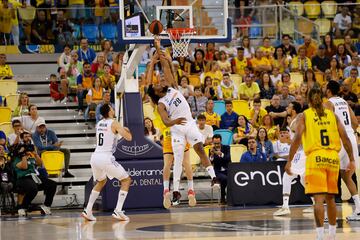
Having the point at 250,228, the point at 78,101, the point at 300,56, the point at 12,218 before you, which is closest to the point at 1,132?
the point at 12,218

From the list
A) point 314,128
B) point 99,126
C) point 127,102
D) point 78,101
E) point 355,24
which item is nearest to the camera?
point 314,128

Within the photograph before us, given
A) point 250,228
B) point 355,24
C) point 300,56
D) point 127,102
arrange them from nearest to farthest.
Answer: point 250,228
point 127,102
point 300,56
point 355,24

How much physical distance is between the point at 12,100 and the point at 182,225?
8.91 m

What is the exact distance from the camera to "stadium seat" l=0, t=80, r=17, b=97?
90.4ft

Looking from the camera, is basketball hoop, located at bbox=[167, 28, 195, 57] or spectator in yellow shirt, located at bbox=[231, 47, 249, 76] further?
spectator in yellow shirt, located at bbox=[231, 47, 249, 76]

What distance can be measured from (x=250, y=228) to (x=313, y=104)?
15.2 feet

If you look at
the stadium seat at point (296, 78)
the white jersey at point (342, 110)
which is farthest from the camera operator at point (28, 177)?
the stadium seat at point (296, 78)

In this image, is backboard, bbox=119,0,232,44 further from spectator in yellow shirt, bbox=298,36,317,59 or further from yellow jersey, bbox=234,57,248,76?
spectator in yellow shirt, bbox=298,36,317,59

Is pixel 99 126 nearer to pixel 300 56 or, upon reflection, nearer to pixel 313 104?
pixel 313 104

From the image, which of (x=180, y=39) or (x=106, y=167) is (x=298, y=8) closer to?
(x=180, y=39)

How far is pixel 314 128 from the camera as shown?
47.5ft

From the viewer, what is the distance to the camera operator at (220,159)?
2430cm

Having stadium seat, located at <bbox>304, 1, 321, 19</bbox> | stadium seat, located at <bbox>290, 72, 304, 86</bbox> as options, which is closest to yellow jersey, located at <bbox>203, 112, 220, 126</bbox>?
stadium seat, located at <bbox>290, 72, 304, 86</bbox>

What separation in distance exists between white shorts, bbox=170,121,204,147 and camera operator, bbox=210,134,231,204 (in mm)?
5745
